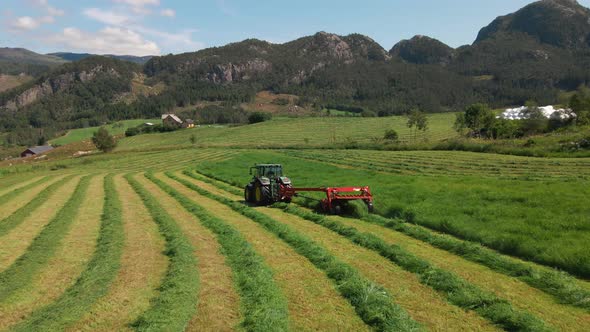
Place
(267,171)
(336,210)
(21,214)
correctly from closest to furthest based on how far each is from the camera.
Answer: (336,210)
(21,214)
(267,171)

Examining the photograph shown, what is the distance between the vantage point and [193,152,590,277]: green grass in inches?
472

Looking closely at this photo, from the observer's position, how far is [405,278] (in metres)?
10.4

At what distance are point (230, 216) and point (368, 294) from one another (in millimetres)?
11191

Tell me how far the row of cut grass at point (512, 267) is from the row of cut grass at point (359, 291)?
3.66m

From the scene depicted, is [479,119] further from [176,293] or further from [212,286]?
[176,293]

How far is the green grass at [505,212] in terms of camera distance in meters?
12.0

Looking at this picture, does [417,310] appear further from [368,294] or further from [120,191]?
[120,191]

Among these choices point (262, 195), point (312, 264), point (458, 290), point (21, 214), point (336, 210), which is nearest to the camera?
point (458, 290)

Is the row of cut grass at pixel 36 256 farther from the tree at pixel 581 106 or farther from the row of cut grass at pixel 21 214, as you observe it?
the tree at pixel 581 106

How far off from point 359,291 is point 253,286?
237cm

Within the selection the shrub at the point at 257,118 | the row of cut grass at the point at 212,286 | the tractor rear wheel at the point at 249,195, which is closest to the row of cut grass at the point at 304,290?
the row of cut grass at the point at 212,286

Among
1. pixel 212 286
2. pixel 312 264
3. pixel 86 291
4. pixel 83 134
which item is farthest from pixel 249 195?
pixel 83 134

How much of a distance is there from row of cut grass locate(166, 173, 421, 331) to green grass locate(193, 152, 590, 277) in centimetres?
520

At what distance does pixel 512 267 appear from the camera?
10961 millimetres
